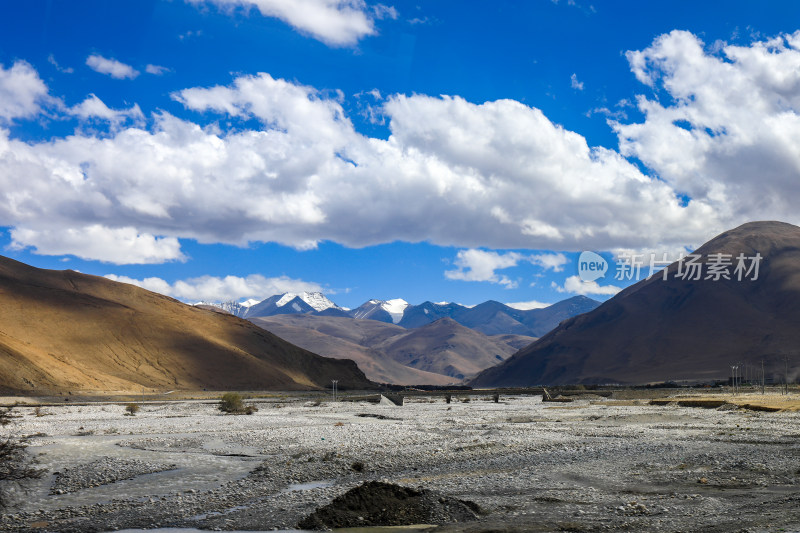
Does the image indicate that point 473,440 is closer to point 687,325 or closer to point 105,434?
point 105,434

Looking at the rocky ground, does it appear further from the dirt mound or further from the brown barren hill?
the brown barren hill

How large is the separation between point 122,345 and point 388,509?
11735 cm

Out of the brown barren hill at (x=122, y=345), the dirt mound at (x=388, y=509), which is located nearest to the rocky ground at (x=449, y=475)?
the dirt mound at (x=388, y=509)

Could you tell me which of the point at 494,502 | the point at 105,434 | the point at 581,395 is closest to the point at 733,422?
the point at 494,502

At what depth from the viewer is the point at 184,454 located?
26.5 meters

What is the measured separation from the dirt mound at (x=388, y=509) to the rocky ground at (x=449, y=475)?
46cm

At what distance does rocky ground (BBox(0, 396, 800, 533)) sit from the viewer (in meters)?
14.5

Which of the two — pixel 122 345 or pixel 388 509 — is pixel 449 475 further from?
pixel 122 345

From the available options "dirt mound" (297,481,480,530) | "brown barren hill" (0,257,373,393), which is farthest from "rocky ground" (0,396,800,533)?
"brown barren hill" (0,257,373,393)

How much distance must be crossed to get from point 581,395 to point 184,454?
7806cm

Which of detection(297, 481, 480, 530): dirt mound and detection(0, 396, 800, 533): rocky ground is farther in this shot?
detection(0, 396, 800, 533): rocky ground

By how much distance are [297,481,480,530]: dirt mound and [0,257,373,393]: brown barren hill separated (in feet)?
268

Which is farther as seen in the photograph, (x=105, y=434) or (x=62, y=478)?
(x=105, y=434)

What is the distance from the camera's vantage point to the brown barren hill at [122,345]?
97062 mm
